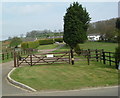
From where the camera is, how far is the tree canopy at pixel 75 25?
38.6 m

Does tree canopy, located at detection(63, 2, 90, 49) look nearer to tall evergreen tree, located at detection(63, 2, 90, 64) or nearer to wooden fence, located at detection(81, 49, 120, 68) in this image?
tall evergreen tree, located at detection(63, 2, 90, 64)

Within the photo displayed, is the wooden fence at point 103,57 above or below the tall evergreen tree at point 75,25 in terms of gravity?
below

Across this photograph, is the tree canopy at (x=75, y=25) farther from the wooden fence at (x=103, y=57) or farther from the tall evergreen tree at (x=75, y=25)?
the wooden fence at (x=103, y=57)

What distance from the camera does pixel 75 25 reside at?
129ft

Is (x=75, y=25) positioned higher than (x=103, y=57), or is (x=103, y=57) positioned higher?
(x=75, y=25)

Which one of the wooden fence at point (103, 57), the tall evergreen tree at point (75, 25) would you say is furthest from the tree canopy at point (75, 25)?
the wooden fence at point (103, 57)

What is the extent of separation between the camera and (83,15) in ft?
138

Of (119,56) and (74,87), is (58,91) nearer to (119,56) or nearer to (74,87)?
(74,87)

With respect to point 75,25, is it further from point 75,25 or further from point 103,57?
point 103,57

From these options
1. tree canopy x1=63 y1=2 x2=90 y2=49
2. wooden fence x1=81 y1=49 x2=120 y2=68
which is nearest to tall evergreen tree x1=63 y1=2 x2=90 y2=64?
tree canopy x1=63 y1=2 x2=90 y2=49

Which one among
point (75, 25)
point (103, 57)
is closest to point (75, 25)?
point (75, 25)

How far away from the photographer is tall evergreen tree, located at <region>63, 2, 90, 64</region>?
3856 cm

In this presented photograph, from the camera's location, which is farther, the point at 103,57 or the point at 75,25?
the point at 75,25

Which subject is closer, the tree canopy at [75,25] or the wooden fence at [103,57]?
the wooden fence at [103,57]
